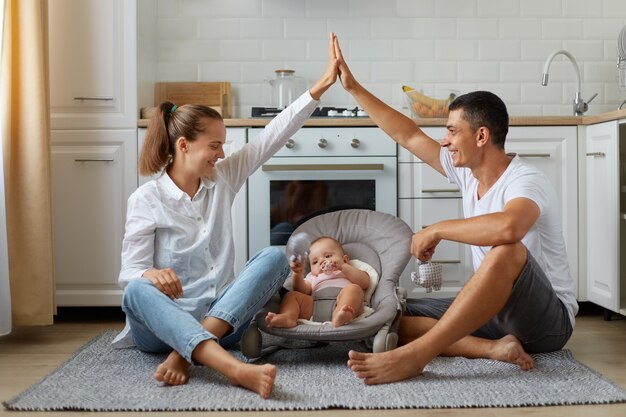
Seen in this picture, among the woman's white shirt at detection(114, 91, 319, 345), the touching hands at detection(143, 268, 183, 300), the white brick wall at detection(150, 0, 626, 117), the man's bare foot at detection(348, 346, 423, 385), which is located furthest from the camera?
the white brick wall at detection(150, 0, 626, 117)

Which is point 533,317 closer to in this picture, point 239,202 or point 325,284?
point 325,284

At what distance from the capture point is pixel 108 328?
3.56 metres

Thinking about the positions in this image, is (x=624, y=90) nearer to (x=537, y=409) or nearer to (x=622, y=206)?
(x=622, y=206)

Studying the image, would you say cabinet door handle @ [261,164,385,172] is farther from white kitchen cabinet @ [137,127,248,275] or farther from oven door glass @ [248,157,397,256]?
white kitchen cabinet @ [137,127,248,275]

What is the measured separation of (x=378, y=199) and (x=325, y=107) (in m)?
0.69

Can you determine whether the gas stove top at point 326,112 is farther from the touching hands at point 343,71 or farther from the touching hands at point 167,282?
the touching hands at point 167,282

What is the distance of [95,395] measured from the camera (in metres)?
2.39

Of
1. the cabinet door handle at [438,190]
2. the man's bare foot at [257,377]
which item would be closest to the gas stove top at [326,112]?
the cabinet door handle at [438,190]

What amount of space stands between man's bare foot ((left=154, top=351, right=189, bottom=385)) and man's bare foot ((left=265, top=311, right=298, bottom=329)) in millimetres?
298

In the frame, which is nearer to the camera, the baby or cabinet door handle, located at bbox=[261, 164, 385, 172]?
the baby

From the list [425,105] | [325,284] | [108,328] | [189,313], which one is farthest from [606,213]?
[108,328]

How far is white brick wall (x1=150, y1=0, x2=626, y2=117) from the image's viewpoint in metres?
4.27

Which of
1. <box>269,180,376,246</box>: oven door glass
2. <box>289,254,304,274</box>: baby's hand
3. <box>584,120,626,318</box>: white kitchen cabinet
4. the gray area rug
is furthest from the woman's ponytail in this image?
<box>584,120,626,318</box>: white kitchen cabinet

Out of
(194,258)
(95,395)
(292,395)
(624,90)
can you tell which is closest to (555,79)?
(624,90)
